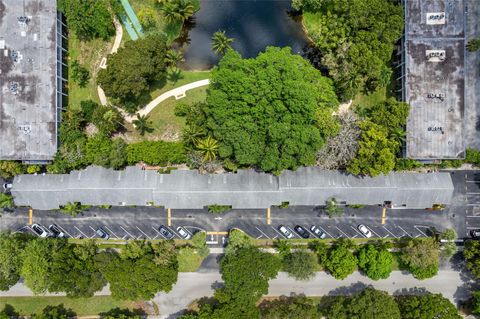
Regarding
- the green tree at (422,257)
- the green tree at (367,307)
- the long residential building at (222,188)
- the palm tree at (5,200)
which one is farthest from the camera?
the palm tree at (5,200)

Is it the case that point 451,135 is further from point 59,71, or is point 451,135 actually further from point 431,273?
point 59,71

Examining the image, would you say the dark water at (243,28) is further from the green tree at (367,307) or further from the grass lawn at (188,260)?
the green tree at (367,307)

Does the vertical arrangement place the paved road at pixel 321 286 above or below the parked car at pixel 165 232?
below

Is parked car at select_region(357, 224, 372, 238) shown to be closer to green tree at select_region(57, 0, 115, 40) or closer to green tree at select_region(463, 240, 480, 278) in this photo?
green tree at select_region(463, 240, 480, 278)

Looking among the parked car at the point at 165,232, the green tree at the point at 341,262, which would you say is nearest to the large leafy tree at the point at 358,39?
the green tree at the point at 341,262

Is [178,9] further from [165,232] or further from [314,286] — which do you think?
[314,286]

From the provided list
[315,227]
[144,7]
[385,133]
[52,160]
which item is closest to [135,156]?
[52,160]

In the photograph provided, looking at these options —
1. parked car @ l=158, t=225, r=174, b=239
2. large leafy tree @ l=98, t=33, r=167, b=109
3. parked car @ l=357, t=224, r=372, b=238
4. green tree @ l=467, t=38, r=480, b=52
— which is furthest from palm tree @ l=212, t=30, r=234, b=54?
green tree @ l=467, t=38, r=480, b=52
